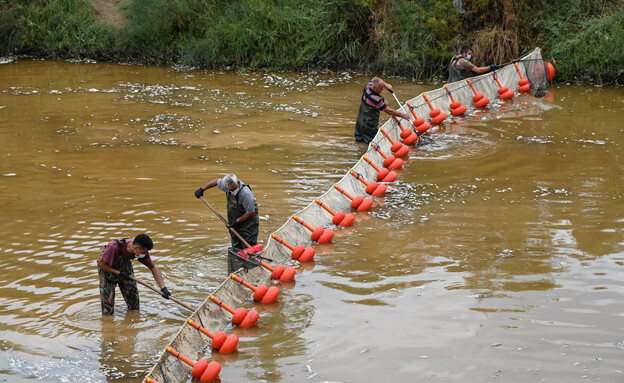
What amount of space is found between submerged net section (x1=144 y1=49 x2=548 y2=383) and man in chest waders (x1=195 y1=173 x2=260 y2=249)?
30 cm

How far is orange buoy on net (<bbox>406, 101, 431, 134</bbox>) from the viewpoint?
1549cm

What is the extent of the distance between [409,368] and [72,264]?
5.12m

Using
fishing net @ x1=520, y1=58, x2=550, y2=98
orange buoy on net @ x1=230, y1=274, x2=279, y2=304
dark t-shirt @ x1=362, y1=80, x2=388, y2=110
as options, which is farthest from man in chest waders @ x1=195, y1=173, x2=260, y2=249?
fishing net @ x1=520, y1=58, x2=550, y2=98

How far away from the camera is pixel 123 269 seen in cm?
872

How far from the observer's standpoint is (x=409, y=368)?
7.38 m

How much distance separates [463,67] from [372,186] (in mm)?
6063

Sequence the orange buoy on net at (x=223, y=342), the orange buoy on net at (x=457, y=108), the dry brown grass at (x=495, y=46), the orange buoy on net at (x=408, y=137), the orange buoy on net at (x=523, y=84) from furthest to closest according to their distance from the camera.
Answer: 1. the dry brown grass at (x=495, y=46)
2. the orange buoy on net at (x=523, y=84)
3. the orange buoy on net at (x=457, y=108)
4. the orange buoy on net at (x=408, y=137)
5. the orange buoy on net at (x=223, y=342)

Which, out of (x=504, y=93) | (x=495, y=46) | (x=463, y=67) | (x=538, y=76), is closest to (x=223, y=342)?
(x=463, y=67)

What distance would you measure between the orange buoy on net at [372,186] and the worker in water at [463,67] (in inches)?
222

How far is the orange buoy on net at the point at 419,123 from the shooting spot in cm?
1549

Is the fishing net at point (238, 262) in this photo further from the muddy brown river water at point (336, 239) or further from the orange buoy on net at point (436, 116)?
the orange buoy on net at point (436, 116)

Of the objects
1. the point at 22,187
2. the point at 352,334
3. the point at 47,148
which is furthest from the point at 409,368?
the point at 47,148

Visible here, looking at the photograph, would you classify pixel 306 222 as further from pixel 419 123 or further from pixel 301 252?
pixel 419 123

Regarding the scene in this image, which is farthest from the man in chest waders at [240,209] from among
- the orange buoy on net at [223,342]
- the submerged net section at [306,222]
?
the orange buoy on net at [223,342]
